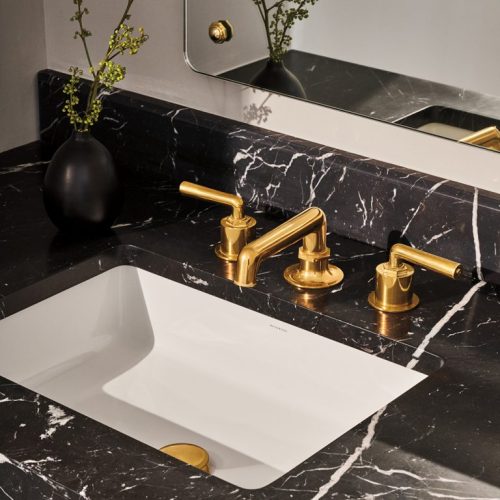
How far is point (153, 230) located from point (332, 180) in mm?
295

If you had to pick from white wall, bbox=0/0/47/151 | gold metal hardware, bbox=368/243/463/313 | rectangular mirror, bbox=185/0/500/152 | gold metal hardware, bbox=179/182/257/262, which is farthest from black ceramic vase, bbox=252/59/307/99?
white wall, bbox=0/0/47/151

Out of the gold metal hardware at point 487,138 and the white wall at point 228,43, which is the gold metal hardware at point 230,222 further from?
the gold metal hardware at point 487,138

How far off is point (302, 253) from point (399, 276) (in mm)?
155

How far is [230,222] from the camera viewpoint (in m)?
1.58

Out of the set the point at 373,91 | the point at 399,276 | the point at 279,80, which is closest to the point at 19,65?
the point at 279,80

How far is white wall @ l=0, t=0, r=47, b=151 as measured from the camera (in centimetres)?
188

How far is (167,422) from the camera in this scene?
4.79ft

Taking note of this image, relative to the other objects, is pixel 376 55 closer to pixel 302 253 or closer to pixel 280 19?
pixel 280 19

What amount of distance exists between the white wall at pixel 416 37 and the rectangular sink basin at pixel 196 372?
0.40m

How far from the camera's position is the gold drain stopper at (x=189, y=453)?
1.36 metres

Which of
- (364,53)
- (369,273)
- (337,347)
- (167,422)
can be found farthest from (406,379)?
(364,53)

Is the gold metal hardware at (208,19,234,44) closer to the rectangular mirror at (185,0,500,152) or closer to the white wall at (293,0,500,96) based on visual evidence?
the rectangular mirror at (185,0,500,152)

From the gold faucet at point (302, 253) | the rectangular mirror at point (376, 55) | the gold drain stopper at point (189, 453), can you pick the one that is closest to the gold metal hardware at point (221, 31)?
the rectangular mirror at point (376, 55)

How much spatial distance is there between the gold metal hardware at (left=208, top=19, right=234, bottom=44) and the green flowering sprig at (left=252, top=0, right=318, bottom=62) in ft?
0.24
